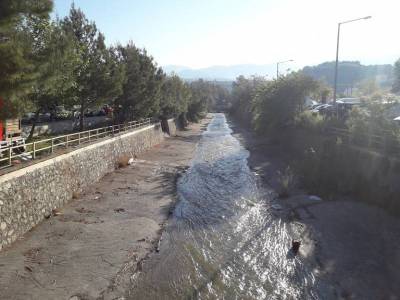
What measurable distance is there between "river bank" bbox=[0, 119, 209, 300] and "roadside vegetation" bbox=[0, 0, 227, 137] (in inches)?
189

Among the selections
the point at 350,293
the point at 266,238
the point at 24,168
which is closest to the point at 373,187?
the point at 266,238

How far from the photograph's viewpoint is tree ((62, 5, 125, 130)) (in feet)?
105

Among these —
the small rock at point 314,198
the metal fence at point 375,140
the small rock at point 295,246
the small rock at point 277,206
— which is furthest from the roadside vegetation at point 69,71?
the metal fence at point 375,140

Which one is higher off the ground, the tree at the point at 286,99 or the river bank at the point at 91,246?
the tree at the point at 286,99

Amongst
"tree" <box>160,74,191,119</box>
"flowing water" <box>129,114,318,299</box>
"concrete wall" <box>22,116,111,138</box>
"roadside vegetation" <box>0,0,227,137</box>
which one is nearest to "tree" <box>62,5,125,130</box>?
"roadside vegetation" <box>0,0,227,137</box>

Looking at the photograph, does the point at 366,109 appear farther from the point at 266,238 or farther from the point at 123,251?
the point at 123,251

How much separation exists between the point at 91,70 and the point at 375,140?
21.1 metres

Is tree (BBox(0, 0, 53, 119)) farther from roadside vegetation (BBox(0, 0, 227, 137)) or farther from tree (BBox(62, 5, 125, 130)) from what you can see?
tree (BBox(62, 5, 125, 130))

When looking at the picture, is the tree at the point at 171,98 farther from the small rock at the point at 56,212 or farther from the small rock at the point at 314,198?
the small rock at the point at 56,212

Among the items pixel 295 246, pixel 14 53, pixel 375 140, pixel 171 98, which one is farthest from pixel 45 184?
pixel 171 98

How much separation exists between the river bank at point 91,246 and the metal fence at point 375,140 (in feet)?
42.5

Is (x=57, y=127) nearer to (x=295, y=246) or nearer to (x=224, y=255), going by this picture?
(x=224, y=255)

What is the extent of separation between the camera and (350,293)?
516 inches

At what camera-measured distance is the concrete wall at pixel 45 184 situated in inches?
590
